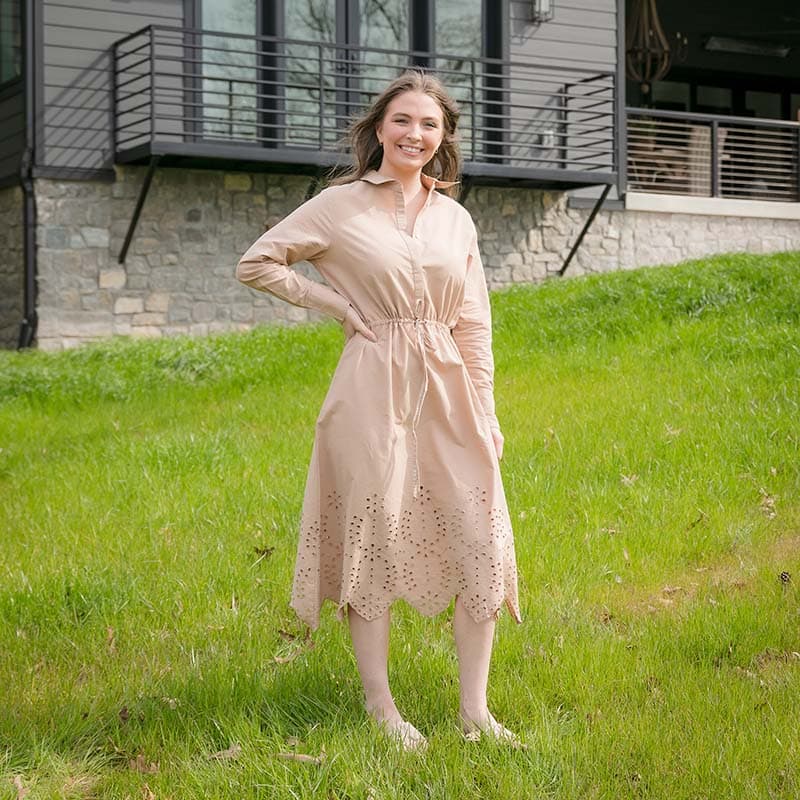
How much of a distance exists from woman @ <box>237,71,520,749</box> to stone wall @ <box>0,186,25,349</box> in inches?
431

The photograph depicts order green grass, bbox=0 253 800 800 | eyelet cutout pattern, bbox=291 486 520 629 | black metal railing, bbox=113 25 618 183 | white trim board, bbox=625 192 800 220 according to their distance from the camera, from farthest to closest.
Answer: white trim board, bbox=625 192 800 220 < black metal railing, bbox=113 25 618 183 < eyelet cutout pattern, bbox=291 486 520 629 < green grass, bbox=0 253 800 800

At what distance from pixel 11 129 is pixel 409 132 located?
37.9ft

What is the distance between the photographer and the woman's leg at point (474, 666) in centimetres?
345

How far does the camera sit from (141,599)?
4.86m

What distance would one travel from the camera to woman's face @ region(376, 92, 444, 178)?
3.58 meters

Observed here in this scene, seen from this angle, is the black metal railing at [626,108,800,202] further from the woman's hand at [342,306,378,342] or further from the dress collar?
the woman's hand at [342,306,378,342]

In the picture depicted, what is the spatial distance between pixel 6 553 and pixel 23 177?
8.69m

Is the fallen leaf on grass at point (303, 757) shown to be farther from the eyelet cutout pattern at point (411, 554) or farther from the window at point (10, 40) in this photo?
the window at point (10, 40)

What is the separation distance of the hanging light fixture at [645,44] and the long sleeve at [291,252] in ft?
49.4

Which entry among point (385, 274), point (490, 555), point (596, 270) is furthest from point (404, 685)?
point (596, 270)

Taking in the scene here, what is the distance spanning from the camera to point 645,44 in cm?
1805

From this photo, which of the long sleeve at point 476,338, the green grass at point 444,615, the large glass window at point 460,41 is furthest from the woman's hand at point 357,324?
the large glass window at point 460,41

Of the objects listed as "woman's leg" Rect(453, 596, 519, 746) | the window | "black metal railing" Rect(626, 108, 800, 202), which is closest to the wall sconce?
"black metal railing" Rect(626, 108, 800, 202)

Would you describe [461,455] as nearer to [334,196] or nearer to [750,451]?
[334,196]
